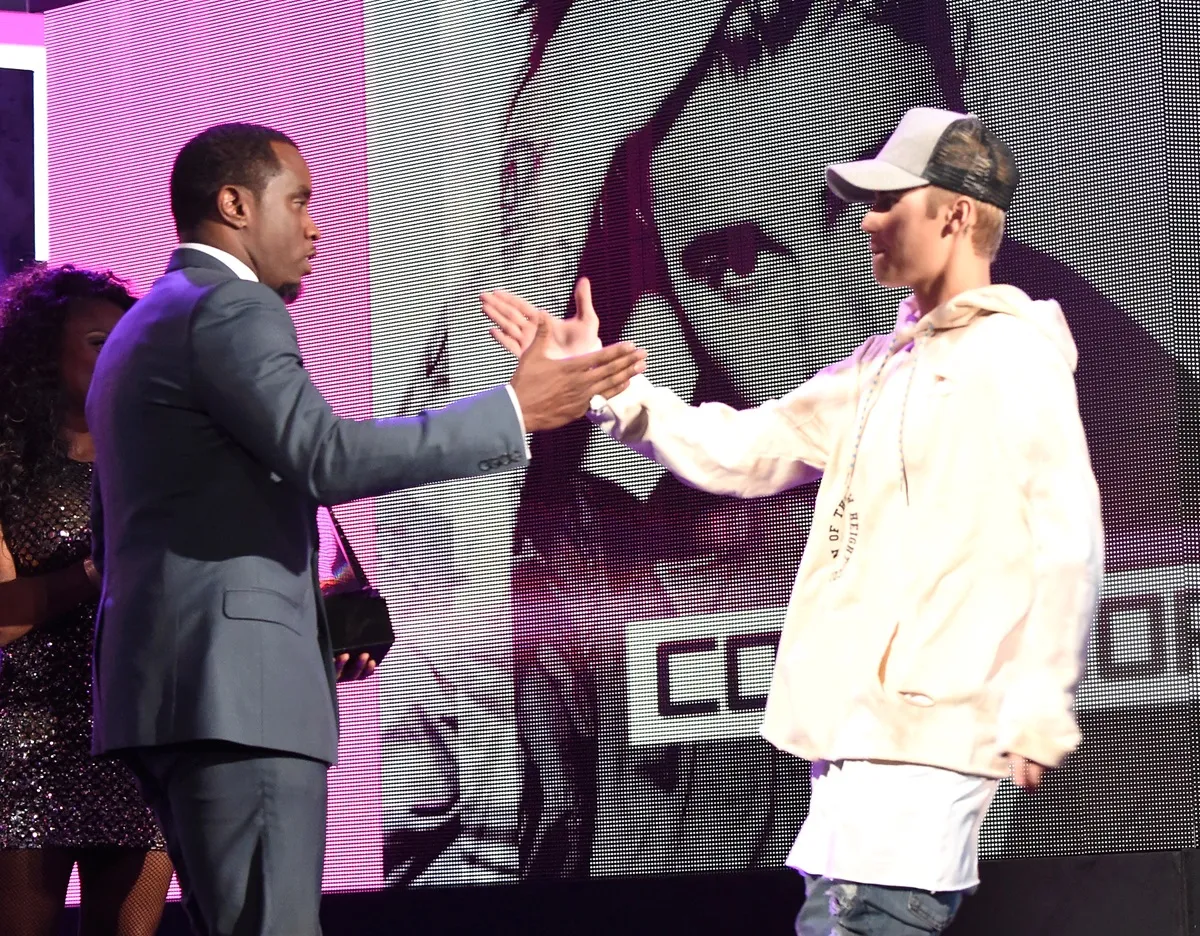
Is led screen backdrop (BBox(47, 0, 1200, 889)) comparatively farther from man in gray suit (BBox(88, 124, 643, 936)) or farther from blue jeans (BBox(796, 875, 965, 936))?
man in gray suit (BBox(88, 124, 643, 936))

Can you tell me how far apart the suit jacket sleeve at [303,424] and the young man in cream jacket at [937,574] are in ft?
1.78

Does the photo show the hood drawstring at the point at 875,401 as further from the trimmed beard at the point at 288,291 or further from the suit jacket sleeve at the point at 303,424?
the trimmed beard at the point at 288,291

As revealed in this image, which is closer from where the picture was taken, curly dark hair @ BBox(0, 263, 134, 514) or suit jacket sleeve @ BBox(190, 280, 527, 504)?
suit jacket sleeve @ BBox(190, 280, 527, 504)

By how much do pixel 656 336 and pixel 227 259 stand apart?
163cm

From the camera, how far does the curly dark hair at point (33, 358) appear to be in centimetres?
290

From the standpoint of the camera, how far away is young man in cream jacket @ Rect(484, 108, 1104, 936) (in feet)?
6.60

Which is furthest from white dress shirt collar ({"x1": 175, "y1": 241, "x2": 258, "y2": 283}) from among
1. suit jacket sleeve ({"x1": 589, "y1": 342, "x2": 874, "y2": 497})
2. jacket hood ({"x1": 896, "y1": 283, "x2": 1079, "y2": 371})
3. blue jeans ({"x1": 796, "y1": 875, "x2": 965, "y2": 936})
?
blue jeans ({"x1": 796, "y1": 875, "x2": 965, "y2": 936})

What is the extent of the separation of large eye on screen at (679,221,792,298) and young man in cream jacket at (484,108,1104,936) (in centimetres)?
120

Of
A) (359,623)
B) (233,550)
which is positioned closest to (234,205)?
(233,550)

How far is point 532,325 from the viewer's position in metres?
2.55

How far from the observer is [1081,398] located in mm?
3225

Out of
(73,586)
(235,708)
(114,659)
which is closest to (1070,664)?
(235,708)

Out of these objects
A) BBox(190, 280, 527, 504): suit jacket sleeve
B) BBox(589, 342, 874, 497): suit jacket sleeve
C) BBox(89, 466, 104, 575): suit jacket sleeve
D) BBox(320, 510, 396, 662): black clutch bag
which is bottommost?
BBox(320, 510, 396, 662): black clutch bag

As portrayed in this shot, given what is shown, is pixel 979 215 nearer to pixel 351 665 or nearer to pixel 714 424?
pixel 714 424
